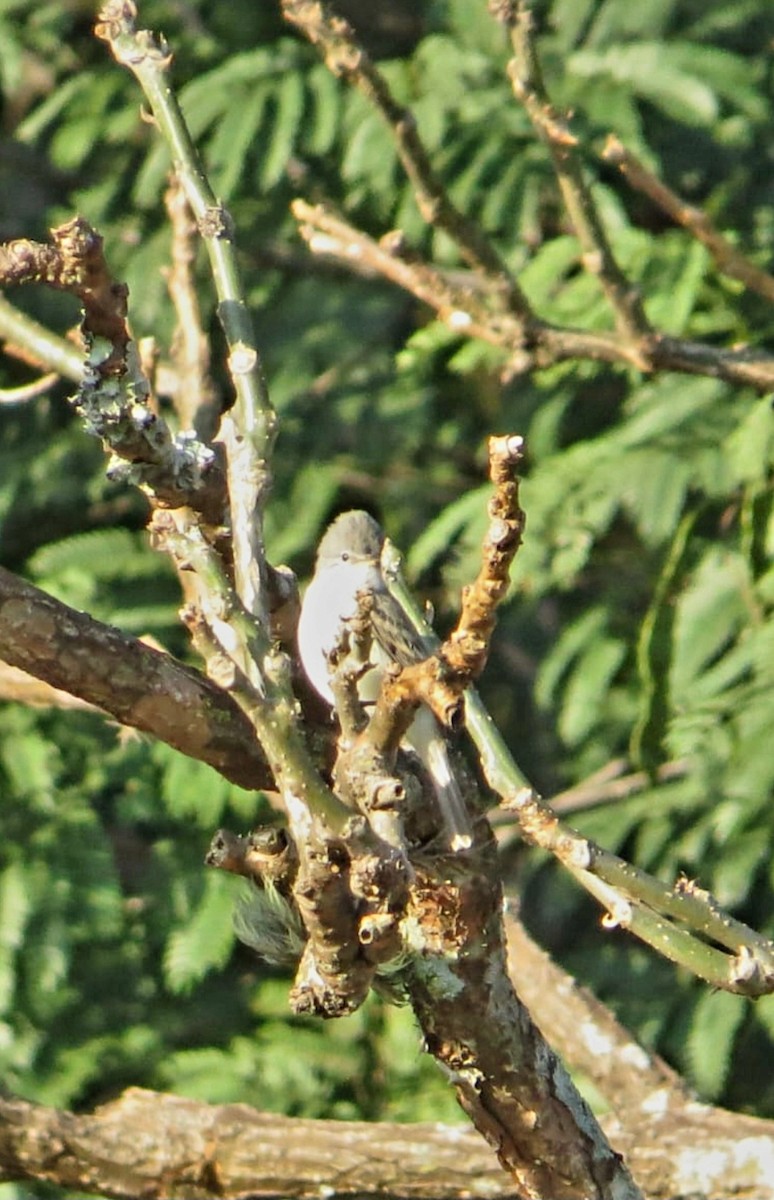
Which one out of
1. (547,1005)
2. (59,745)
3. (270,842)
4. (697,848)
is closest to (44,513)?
(59,745)

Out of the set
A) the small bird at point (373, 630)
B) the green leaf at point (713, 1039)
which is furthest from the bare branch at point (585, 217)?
the green leaf at point (713, 1039)

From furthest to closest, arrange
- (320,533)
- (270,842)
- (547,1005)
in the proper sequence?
(320,533), (547,1005), (270,842)

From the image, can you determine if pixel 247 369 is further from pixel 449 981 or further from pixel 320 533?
pixel 320 533

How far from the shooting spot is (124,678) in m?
1.55

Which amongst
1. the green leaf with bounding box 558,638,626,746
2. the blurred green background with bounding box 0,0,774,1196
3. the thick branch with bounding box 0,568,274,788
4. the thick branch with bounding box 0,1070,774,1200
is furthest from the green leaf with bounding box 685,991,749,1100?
the thick branch with bounding box 0,568,274,788

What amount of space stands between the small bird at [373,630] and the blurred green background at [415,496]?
0.48m

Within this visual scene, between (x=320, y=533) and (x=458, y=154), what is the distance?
0.87m

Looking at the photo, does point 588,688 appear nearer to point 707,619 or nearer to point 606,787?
point 606,787

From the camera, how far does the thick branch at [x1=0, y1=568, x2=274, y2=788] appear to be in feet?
4.96

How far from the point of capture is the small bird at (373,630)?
65.1 inches

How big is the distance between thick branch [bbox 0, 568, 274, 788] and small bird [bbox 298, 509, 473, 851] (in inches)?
4.1

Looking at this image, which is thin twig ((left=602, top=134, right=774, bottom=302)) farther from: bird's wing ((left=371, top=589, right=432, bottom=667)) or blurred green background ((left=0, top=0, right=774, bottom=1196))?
bird's wing ((left=371, top=589, right=432, bottom=667))

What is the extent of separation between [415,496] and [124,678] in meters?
2.57

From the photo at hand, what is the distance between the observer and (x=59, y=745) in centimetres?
372
